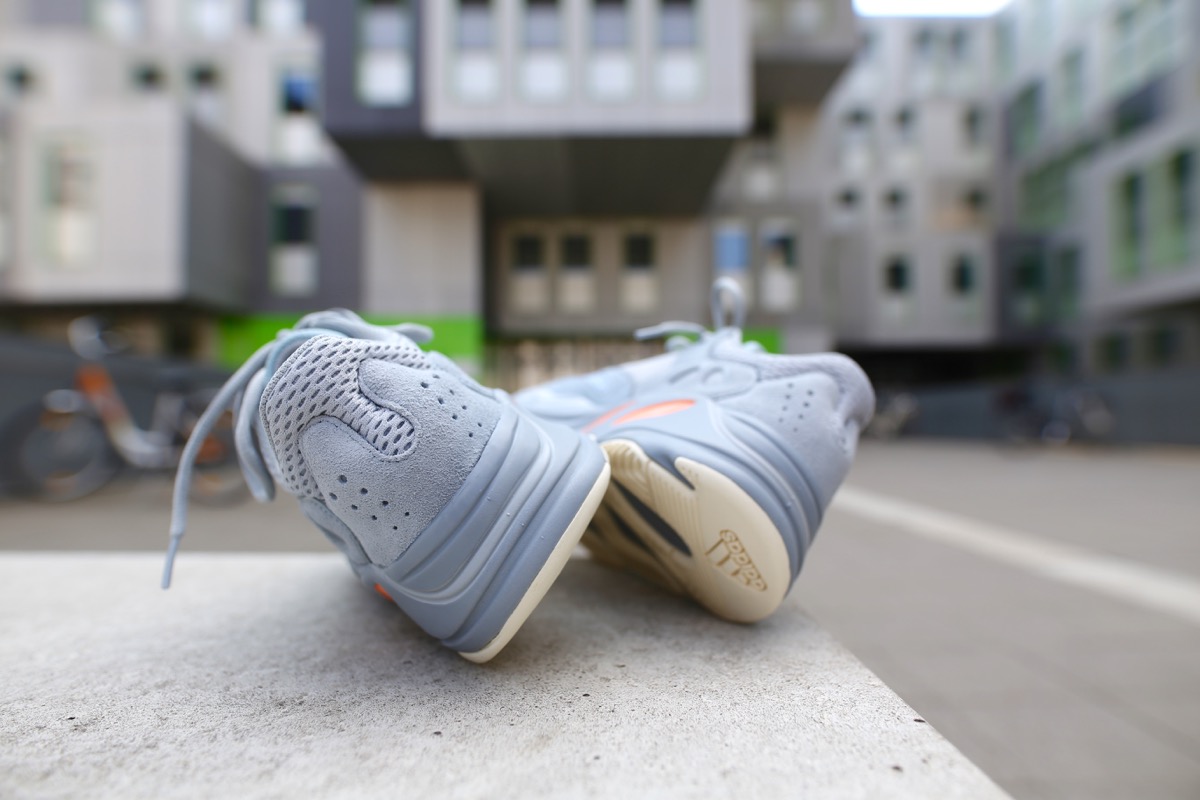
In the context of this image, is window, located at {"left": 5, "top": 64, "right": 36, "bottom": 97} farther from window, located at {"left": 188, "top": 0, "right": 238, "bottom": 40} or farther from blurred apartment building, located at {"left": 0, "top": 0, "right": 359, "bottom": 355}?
window, located at {"left": 188, "top": 0, "right": 238, "bottom": 40}

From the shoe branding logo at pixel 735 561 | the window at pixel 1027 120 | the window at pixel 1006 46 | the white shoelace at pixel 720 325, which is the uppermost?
the window at pixel 1006 46

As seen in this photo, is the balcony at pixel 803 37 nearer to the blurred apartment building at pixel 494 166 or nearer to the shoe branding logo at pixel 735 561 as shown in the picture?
the blurred apartment building at pixel 494 166

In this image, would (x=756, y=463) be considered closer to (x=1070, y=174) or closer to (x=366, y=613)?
(x=366, y=613)

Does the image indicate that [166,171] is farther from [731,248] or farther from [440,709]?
[440,709]

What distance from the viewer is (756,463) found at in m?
0.74

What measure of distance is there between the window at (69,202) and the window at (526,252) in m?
6.28

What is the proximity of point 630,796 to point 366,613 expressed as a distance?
0.55 metres

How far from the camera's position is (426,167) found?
8.82m

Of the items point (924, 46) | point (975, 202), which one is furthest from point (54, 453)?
point (924, 46)

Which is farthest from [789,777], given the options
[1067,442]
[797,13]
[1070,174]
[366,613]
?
[1070,174]

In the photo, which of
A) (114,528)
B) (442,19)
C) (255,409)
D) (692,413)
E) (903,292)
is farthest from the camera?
(903,292)

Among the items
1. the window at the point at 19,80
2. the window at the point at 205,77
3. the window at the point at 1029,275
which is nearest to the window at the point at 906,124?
the window at the point at 1029,275

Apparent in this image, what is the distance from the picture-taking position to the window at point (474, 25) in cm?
795

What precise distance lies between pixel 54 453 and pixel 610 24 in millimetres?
7676
